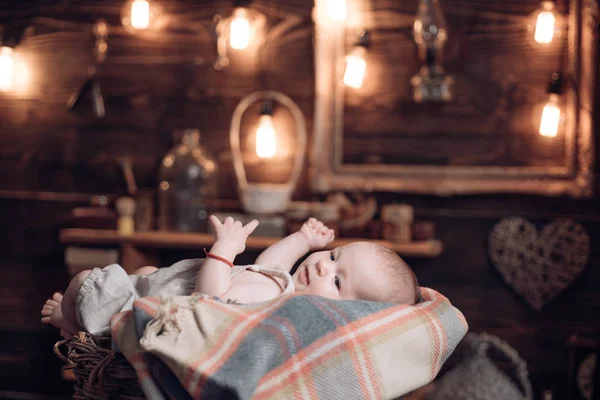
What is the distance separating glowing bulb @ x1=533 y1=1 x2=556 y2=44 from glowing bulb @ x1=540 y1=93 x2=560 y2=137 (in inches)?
8.5

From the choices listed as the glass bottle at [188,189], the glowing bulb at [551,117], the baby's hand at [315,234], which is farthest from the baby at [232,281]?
the glowing bulb at [551,117]

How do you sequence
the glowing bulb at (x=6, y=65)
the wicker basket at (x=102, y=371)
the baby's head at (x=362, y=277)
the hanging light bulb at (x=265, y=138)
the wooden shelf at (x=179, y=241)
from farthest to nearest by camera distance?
1. the glowing bulb at (x=6, y=65)
2. the hanging light bulb at (x=265, y=138)
3. the wooden shelf at (x=179, y=241)
4. the baby's head at (x=362, y=277)
5. the wicker basket at (x=102, y=371)

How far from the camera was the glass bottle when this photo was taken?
9.21 ft

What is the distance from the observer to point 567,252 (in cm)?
266

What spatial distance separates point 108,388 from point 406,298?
636 mm

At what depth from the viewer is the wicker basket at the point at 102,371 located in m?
1.25

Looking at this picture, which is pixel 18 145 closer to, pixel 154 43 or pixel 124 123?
pixel 124 123

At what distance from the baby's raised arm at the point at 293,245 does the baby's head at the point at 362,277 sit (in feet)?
0.33

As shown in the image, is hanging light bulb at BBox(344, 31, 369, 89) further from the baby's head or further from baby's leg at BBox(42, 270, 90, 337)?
baby's leg at BBox(42, 270, 90, 337)

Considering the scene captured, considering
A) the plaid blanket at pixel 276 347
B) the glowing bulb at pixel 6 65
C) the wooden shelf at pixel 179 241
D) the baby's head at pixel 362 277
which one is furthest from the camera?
the glowing bulb at pixel 6 65

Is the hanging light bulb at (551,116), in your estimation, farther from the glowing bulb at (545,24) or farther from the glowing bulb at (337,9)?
the glowing bulb at (337,9)

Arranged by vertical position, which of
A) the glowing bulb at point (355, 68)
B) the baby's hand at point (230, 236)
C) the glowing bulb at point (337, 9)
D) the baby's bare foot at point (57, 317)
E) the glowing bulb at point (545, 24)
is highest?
the glowing bulb at point (337, 9)

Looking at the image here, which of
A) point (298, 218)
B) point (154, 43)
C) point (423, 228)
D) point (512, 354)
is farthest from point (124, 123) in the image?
point (512, 354)

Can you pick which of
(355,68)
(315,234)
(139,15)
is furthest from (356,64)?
(315,234)
